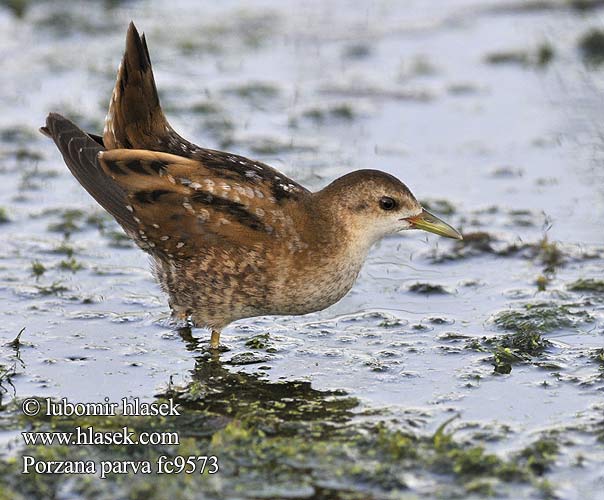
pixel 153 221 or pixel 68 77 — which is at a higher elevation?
pixel 68 77

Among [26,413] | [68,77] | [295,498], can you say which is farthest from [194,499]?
[68,77]

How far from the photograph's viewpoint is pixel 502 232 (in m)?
8.08

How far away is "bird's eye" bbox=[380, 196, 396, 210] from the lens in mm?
6328

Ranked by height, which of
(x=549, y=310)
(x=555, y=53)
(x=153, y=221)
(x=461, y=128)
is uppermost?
(x=555, y=53)

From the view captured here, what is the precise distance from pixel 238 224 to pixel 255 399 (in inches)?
36.3

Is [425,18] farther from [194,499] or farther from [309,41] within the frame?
[194,499]

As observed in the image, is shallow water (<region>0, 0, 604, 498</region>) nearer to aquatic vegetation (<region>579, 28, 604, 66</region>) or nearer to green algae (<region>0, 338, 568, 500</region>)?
green algae (<region>0, 338, 568, 500</region>)

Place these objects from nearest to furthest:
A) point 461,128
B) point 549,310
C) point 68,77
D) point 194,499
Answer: point 194,499, point 549,310, point 461,128, point 68,77

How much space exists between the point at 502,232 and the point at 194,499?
13.1ft

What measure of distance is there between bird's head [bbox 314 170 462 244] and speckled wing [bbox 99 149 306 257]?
219mm

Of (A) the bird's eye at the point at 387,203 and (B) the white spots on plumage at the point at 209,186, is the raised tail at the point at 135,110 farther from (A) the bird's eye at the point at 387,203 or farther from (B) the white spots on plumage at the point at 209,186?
(A) the bird's eye at the point at 387,203

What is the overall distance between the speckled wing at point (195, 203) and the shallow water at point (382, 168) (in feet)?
2.20

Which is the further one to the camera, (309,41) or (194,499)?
(309,41)

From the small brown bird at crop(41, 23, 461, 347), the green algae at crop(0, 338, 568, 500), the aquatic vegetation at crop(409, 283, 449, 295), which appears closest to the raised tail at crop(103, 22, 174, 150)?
the small brown bird at crop(41, 23, 461, 347)
